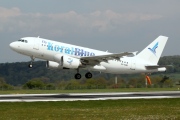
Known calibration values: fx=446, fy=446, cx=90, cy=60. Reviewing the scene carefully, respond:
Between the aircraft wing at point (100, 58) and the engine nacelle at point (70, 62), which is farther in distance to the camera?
the aircraft wing at point (100, 58)

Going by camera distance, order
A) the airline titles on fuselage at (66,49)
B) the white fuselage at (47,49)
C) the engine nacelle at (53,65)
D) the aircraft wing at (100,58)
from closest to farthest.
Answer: the white fuselage at (47,49)
the airline titles on fuselage at (66,49)
the aircraft wing at (100,58)
the engine nacelle at (53,65)

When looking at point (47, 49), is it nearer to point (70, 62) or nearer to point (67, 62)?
point (67, 62)

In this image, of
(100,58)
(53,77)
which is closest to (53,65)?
(100,58)

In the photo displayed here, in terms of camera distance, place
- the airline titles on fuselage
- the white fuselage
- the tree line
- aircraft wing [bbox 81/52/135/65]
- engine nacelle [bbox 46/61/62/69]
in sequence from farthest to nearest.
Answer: the tree line, engine nacelle [bbox 46/61/62/69], aircraft wing [bbox 81/52/135/65], the airline titles on fuselage, the white fuselage

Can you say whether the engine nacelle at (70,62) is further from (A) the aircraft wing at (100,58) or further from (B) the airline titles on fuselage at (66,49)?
(A) the aircraft wing at (100,58)

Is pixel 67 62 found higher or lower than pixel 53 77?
lower

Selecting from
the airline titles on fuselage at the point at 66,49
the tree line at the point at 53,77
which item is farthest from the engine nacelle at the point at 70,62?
the tree line at the point at 53,77

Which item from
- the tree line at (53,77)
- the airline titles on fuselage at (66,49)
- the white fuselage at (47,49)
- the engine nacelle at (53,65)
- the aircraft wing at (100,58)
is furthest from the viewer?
the tree line at (53,77)

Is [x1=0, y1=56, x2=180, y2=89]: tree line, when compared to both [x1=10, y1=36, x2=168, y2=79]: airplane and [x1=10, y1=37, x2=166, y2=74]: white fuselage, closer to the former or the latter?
[x1=10, y1=36, x2=168, y2=79]: airplane

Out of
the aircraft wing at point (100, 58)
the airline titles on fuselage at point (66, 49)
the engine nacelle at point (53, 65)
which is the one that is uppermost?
the airline titles on fuselage at point (66, 49)

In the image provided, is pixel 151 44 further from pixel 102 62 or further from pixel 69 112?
pixel 69 112

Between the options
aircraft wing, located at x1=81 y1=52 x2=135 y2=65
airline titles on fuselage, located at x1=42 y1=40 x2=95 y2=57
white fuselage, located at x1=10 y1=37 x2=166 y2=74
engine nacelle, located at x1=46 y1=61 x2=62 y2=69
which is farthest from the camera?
engine nacelle, located at x1=46 y1=61 x2=62 y2=69

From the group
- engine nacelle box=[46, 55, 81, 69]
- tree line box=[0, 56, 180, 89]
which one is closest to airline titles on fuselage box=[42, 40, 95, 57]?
engine nacelle box=[46, 55, 81, 69]

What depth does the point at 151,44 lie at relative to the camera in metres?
67.6
